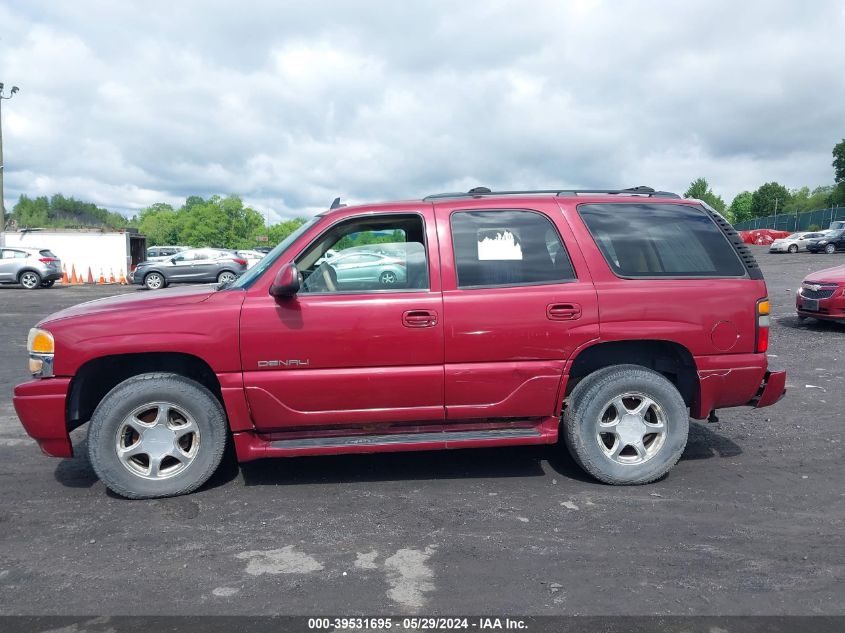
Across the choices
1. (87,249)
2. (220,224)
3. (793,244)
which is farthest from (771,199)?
(87,249)

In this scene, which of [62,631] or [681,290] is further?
[681,290]

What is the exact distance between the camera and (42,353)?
4012mm

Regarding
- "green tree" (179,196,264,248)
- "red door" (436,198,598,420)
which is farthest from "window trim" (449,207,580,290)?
"green tree" (179,196,264,248)

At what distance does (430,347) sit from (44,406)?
2.37 m

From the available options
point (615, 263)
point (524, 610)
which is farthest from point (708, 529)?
point (615, 263)

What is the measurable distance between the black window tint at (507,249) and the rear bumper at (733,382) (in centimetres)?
111

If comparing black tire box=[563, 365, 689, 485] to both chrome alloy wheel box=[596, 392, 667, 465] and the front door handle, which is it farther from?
the front door handle

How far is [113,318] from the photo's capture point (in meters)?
3.98

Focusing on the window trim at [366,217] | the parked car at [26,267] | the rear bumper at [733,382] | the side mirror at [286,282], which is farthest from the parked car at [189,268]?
the rear bumper at [733,382]

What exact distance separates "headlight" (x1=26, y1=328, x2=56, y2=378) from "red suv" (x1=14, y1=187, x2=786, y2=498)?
12 millimetres

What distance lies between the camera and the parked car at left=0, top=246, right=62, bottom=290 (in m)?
24.3

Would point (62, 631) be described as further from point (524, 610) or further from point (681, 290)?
point (681, 290)

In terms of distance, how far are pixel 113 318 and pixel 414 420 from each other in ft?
6.40

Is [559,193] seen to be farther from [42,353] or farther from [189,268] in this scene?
[189,268]
